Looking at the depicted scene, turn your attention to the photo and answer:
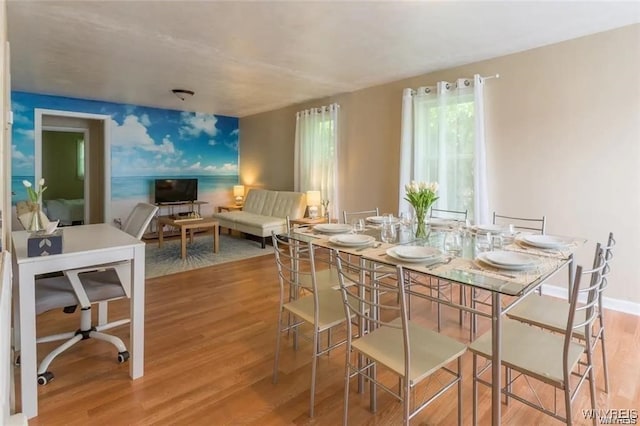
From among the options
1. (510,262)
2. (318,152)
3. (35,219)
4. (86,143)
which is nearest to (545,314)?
(510,262)

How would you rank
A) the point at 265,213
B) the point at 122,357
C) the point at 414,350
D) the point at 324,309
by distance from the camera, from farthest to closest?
the point at 265,213, the point at 122,357, the point at 324,309, the point at 414,350

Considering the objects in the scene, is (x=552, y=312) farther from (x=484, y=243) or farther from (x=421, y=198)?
(x=421, y=198)

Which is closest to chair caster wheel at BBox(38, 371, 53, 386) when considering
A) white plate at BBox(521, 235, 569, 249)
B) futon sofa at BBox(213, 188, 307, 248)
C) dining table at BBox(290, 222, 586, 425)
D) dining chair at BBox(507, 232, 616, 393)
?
dining table at BBox(290, 222, 586, 425)

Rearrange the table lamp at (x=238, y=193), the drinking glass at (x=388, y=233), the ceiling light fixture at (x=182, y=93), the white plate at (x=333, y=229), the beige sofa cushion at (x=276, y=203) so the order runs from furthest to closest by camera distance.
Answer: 1. the table lamp at (x=238, y=193)
2. the beige sofa cushion at (x=276, y=203)
3. the ceiling light fixture at (x=182, y=93)
4. the white plate at (x=333, y=229)
5. the drinking glass at (x=388, y=233)

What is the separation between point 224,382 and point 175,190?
5.42 m

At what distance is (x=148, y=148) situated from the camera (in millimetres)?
6445

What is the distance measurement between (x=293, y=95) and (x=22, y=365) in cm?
458

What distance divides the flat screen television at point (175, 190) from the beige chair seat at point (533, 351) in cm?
631

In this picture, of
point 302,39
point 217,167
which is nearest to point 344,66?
point 302,39

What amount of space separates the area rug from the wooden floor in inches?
53.6

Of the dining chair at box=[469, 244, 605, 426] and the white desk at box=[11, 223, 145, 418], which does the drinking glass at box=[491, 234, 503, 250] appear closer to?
the dining chair at box=[469, 244, 605, 426]

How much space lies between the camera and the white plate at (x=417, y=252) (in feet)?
5.45

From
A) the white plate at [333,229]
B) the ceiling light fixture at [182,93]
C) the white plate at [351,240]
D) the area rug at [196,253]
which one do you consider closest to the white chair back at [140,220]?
the white plate at [333,229]

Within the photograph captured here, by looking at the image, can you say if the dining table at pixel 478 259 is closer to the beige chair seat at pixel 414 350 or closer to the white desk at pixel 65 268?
the beige chair seat at pixel 414 350
